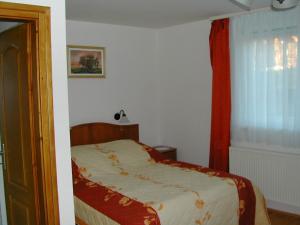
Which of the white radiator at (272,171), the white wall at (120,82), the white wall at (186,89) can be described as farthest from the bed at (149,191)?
the white wall at (186,89)

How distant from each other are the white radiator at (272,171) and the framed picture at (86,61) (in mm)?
1971

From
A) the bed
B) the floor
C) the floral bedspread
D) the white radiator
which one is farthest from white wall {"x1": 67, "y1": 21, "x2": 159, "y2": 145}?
the floor

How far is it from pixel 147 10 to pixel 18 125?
2.06m

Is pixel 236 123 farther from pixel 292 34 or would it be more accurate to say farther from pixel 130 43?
pixel 130 43

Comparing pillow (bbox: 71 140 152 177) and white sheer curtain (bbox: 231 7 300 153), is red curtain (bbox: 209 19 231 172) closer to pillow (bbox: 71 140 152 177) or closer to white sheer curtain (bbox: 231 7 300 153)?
white sheer curtain (bbox: 231 7 300 153)

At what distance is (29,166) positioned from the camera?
2.07 m

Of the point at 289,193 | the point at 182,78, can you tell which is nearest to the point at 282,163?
Answer: the point at 289,193

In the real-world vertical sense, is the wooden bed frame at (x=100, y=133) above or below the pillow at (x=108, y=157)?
above

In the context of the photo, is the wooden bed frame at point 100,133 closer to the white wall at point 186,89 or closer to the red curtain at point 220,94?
the white wall at point 186,89

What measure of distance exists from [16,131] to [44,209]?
1.93 ft

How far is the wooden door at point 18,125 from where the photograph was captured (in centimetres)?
198

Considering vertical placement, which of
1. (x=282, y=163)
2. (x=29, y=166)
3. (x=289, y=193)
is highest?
(x=29, y=166)

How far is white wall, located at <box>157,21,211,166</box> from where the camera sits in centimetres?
431

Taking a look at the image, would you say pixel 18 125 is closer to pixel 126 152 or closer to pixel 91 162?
pixel 91 162
